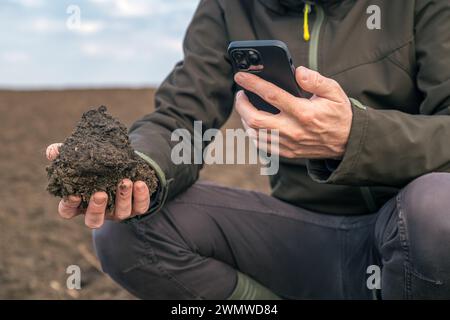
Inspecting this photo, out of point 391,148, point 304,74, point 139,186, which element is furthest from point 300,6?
point 139,186

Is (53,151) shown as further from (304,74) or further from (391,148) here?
(391,148)

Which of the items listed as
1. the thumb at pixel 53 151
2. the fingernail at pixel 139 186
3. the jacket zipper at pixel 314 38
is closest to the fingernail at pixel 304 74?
the jacket zipper at pixel 314 38

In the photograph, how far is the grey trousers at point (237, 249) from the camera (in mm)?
2061

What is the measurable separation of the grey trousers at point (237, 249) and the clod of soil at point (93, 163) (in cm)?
31

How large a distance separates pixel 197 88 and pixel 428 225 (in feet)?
3.23

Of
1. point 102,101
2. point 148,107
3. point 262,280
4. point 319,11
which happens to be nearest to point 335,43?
point 319,11

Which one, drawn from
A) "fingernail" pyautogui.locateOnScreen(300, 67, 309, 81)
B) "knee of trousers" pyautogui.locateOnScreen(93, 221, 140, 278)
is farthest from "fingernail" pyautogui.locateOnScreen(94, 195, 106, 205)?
"fingernail" pyautogui.locateOnScreen(300, 67, 309, 81)

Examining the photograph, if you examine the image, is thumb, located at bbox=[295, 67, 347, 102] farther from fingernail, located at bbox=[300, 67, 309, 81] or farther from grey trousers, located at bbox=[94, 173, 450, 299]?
grey trousers, located at bbox=[94, 173, 450, 299]

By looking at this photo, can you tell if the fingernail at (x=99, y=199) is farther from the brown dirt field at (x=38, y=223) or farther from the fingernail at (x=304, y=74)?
the brown dirt field at (x=38, y=223)

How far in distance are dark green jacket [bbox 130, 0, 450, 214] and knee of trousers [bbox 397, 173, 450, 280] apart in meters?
0.11

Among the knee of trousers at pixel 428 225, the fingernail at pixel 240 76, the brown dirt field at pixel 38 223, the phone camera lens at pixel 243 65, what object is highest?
the phone camera lens at pixel 243 65
